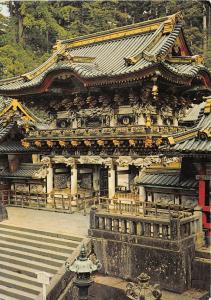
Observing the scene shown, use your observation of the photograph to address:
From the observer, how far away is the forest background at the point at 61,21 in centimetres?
5247

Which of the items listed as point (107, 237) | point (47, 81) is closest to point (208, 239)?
point (107, 237)

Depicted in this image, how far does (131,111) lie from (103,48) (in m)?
6.28

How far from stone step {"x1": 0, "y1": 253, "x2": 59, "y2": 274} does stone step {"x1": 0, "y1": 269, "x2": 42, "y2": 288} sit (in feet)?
1.20

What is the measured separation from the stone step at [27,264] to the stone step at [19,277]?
366mm

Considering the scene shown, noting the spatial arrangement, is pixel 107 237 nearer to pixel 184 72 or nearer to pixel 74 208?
pixel 74 208

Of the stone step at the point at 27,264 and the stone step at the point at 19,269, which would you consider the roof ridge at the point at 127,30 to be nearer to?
the stone step at the point at 27,264

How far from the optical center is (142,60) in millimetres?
19047

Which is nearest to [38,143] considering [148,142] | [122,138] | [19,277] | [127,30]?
[122,138]

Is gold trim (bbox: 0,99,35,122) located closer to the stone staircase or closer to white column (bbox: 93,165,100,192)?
white column (bbox: 93,165,100,192)

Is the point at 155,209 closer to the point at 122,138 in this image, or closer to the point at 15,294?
the point at 122,138

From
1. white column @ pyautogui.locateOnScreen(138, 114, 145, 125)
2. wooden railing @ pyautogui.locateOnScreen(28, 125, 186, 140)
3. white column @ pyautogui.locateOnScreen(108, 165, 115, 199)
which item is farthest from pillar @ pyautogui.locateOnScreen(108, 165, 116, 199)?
white column @ pyautogui.locateOnScreen(138, 114, 145, 125)

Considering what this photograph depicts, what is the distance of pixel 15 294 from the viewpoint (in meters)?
13.3

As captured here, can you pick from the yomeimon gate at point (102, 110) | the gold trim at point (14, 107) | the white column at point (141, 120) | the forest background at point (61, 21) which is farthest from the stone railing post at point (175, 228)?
the forest background at point (61, 21)

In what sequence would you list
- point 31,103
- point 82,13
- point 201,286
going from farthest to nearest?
point 82,13
point 31,103
point 201,286
